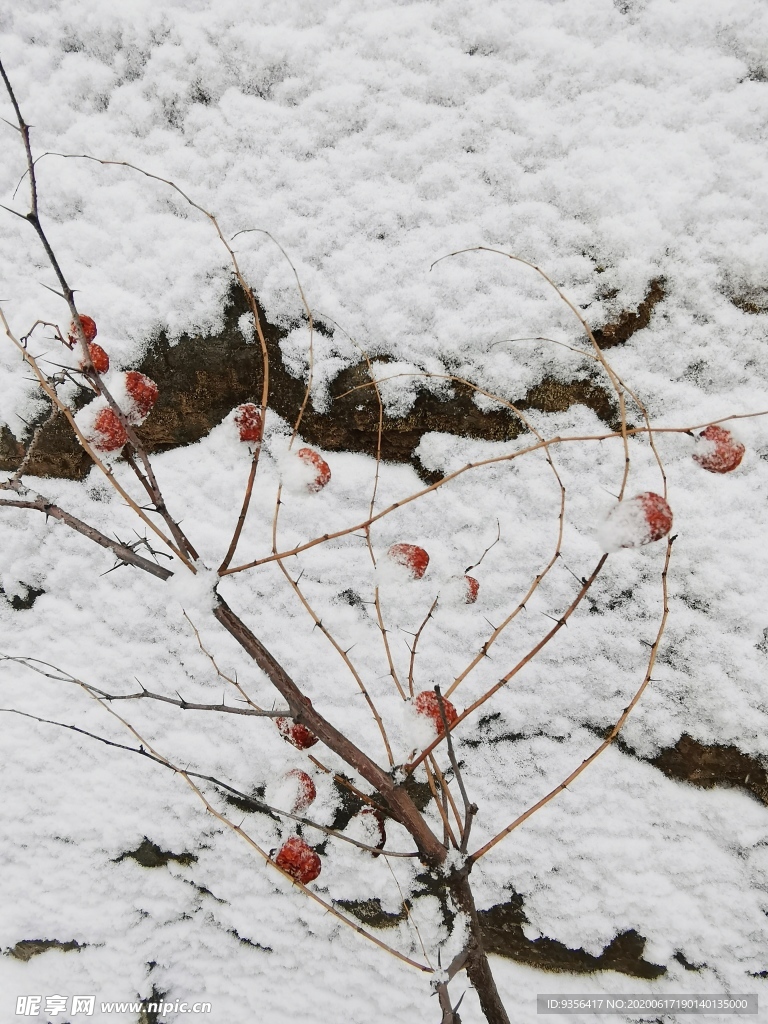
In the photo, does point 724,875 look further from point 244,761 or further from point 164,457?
point 164,457

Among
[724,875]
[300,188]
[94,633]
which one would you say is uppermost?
[300,188]

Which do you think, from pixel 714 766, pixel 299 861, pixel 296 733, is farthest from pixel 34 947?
pixel 714 766

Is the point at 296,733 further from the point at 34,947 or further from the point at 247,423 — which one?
the point at 34,947

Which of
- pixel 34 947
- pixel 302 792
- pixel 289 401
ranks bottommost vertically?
pixel 34 947

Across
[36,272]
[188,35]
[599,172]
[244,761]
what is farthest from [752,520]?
[36,272]

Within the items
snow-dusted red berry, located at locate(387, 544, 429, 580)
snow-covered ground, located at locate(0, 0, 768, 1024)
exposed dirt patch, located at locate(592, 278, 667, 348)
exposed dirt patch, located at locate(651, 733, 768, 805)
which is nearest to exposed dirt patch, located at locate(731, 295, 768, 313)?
snow-covered ground, located at locate(0, 0, 768, 1024)
